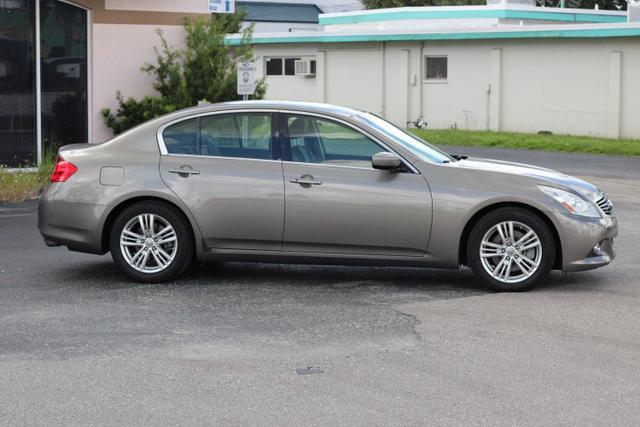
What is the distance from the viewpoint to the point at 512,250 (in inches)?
389

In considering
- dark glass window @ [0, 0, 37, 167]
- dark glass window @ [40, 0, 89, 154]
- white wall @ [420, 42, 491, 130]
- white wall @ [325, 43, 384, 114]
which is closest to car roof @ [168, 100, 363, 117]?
dark glass window @ [0, 0, 37, 167]

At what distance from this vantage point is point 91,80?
20.4 metres

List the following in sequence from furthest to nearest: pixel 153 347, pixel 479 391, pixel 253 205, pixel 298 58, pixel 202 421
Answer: pixel 298 58 < pixel 253 205 < pixel 153 347 < pixel 479 391 < pixel 202 421

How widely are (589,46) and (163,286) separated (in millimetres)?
25037

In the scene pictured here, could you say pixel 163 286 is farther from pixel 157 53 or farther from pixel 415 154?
pixel 157 53

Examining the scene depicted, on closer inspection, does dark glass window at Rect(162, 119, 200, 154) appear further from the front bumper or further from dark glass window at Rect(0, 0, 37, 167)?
dark glass window at Rect(0, 0, 37, 167)

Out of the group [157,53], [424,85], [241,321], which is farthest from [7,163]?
[424,85]

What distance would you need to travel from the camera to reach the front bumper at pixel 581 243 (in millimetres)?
9820

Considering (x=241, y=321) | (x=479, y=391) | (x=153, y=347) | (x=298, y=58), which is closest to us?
(x=479, y=391)

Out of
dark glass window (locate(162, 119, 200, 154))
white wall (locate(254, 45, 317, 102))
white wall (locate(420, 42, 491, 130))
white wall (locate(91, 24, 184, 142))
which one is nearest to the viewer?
dark glass window (locate(162, 119, 200, 154))

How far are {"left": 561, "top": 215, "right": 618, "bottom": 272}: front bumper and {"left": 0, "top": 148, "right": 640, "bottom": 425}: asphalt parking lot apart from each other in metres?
0.25

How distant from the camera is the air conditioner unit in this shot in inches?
1655

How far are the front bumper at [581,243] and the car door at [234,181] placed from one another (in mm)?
2310

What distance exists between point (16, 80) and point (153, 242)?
32.3 feet
